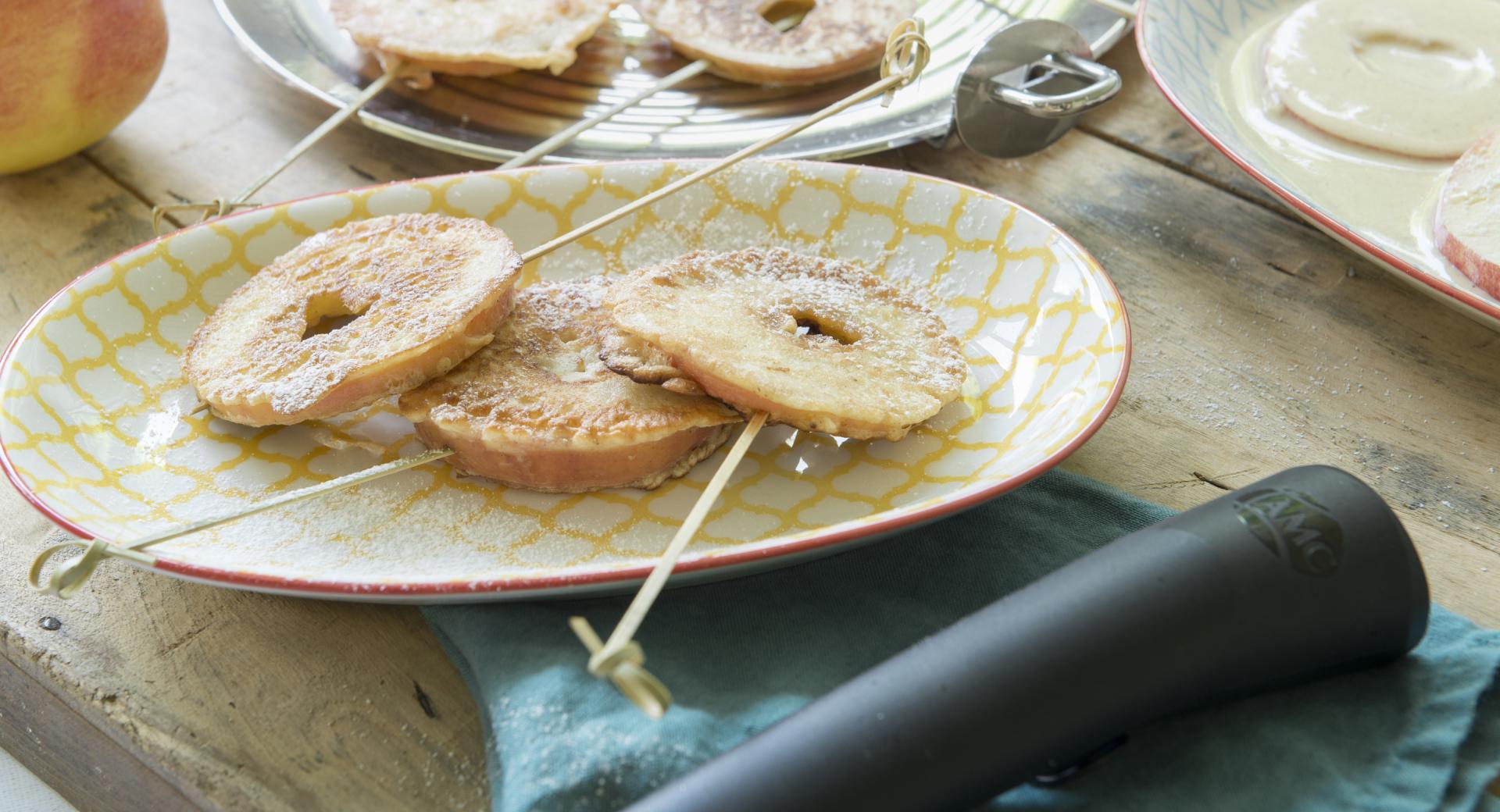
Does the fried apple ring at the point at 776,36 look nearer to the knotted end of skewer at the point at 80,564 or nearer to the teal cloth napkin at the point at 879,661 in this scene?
the teal cloth napkin at the point at 879,661

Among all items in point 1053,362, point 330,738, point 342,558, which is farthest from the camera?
point 1053,362

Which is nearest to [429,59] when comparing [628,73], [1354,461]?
[628,73]

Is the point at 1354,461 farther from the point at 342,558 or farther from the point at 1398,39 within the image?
the point at 342,558

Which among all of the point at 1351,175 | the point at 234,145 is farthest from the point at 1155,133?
the point at 234,145

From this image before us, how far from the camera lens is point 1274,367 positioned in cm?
141

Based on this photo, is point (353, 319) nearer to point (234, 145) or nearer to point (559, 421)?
point (559, 421)

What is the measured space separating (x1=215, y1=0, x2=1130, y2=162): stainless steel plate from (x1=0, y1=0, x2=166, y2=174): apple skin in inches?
7.6

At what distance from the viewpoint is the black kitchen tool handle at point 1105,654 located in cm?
81

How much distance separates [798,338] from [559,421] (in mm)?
256

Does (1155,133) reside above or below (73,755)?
below

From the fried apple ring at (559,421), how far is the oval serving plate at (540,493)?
0.10 ft

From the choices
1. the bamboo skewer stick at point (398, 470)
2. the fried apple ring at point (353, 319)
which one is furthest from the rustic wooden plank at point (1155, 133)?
the fried apple ring at point (353, 319)

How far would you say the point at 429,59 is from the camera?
6.06 ft

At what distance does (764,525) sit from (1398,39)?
4.54ft
